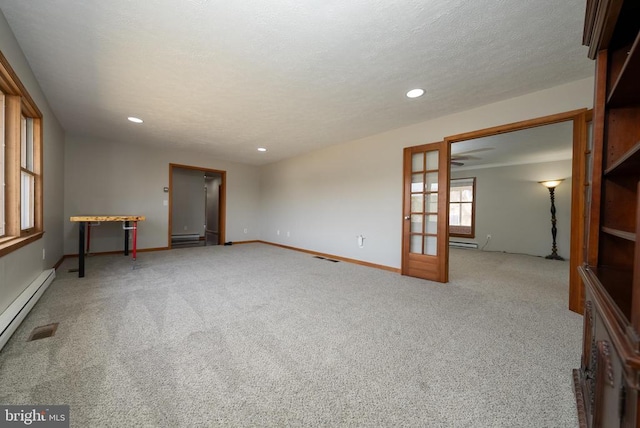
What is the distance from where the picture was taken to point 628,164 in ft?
3.66

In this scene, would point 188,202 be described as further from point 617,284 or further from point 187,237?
point 617,284

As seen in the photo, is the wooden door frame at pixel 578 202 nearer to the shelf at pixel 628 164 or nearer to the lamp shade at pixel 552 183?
the shelf at pixel 628 164

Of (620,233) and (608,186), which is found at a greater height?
(608,186)

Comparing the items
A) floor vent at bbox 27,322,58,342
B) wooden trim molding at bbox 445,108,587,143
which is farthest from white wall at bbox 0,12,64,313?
wooden trim molding at bbox 445,108,587,143

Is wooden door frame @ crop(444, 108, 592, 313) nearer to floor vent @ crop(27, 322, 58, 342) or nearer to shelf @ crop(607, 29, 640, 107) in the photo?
shelf @ crop(607, 29, 640, 107)

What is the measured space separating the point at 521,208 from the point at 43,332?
8401 millimetres

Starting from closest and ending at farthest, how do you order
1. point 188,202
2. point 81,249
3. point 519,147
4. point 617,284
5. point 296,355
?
point 617,284, point 296,355, point 81,249, point 519,147, point 188,202

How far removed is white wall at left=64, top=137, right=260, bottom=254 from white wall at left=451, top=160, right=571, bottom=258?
7277 mm

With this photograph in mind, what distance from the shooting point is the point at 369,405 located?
1242 mm

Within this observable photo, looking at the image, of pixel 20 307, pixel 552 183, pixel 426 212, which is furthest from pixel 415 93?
pixel 552 183

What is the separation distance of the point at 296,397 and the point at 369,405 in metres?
0.36

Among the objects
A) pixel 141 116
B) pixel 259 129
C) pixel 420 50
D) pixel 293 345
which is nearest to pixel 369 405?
pixel 293 345

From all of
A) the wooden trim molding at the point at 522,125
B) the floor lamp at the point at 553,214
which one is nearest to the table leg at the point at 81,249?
the wooden trim molding at the point at 522,125

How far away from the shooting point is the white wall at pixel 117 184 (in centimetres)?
476
